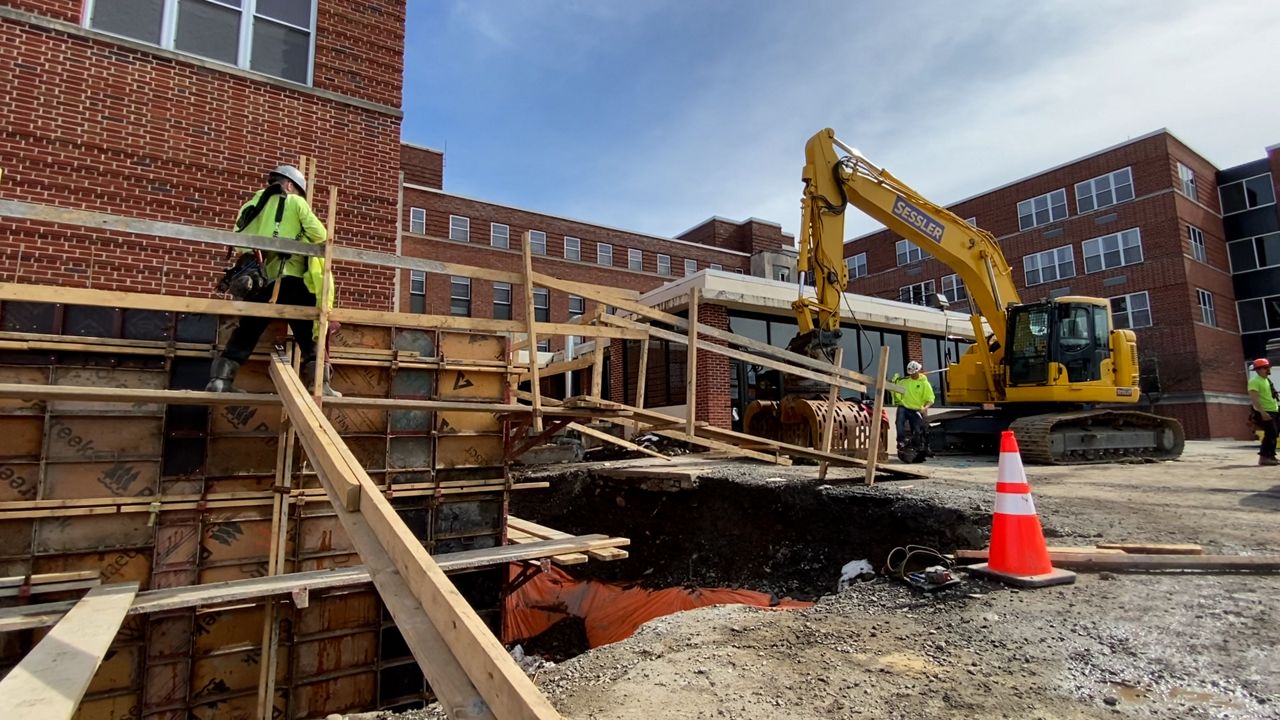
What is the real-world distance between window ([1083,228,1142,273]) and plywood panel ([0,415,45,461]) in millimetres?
35927

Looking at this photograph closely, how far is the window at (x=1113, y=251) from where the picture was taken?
28.3 m

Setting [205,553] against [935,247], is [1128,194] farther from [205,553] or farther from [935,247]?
[205,553]

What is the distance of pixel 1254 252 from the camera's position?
29.6m

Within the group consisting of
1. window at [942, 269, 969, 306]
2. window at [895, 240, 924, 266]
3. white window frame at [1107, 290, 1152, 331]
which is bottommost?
white window frame at [1107, 290, 1152, 331]

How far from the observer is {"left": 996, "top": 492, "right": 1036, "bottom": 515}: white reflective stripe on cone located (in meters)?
4.00

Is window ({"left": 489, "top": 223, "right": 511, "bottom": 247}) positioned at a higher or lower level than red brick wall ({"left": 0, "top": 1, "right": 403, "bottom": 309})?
higher

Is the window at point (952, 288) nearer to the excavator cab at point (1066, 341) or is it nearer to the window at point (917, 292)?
the window at point (917, 292)

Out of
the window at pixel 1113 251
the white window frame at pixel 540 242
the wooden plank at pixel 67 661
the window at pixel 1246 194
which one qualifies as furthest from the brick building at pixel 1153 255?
the wooden plank at pixel 67 661

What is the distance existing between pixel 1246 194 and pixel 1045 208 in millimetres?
8747

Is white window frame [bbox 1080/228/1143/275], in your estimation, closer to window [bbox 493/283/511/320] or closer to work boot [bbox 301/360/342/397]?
window [bbox 493/283/511/320]

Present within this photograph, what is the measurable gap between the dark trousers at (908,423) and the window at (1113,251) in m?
24.4

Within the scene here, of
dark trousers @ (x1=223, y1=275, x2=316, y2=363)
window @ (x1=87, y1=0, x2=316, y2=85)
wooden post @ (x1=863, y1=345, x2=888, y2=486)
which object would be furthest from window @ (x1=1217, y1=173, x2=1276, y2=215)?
dark trousers @ (x1=223, y1=275, x2=316, y2=363)

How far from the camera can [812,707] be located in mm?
2674

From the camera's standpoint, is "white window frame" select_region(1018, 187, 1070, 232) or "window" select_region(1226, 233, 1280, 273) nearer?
"window" select_region(1226, 233, 1280, 273)
